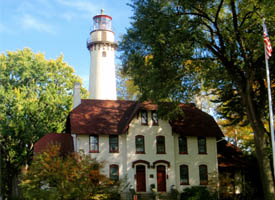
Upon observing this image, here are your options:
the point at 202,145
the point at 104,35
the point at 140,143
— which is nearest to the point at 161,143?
the point at 140,143

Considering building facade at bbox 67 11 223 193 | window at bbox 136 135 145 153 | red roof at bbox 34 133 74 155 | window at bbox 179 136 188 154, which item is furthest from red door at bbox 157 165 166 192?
red roof at bbox 34 133 74 155

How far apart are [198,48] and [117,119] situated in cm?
1181

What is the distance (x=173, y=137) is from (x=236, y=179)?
6.35m

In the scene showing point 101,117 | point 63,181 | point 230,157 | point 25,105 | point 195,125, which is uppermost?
point 25,105

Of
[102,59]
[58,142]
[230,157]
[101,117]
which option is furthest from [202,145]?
[102,59]

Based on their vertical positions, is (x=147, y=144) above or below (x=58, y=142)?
below

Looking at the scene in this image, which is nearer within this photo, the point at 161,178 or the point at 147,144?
the point at 161,178

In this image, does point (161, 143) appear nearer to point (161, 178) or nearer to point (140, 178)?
point (161, 178)

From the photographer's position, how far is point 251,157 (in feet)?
112

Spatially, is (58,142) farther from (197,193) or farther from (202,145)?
(202,145)

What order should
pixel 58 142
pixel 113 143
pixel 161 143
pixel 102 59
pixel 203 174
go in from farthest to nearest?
pixel 102 59 < pixel 203 174 < pixel 161 143 < pixel 113 143 < pixel 58 142

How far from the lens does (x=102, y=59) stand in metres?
44.2

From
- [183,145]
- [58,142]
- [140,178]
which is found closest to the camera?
[58,142]

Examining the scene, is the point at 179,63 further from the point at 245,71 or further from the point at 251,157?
the point at 251,157
